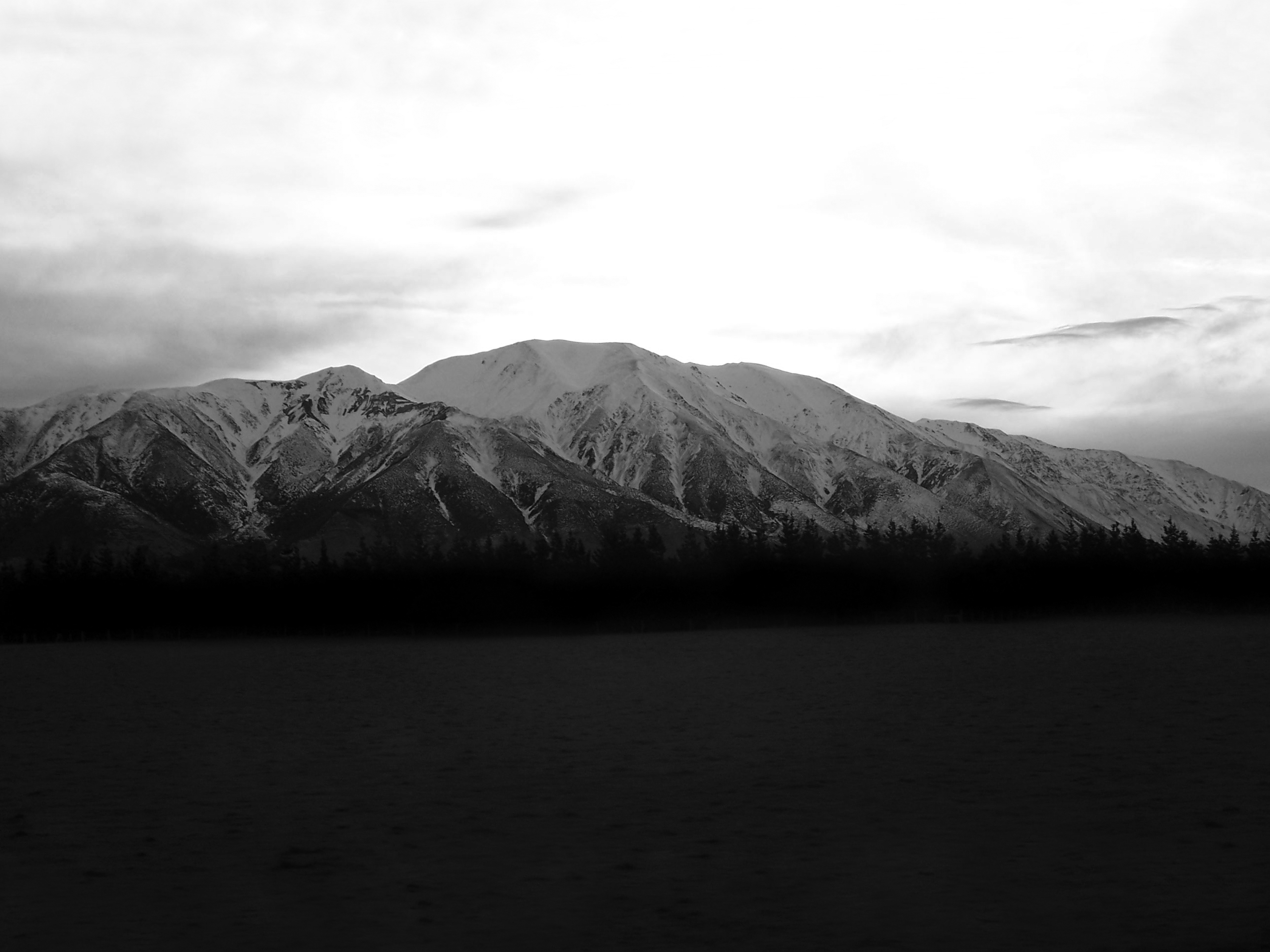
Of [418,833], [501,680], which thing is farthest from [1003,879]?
[501,680]

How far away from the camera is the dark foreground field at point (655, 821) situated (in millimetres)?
15758

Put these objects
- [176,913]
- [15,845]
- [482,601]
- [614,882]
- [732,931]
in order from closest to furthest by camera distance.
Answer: [732,931]
[176,913]
[614,882]
[15,845]
[482,601]

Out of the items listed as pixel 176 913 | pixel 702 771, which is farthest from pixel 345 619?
pixel 176 913

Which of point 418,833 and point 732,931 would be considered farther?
point 418,833

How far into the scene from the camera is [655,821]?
72.7 feet

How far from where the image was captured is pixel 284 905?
16859 millimetres

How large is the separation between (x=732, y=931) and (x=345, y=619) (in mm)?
129177

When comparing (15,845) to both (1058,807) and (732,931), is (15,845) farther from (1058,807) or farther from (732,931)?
(1058,807)

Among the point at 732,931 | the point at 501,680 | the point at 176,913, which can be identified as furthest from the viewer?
the point at 501,680

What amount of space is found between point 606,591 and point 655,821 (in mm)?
116067

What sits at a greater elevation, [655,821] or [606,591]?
[606,591]

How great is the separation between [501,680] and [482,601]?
255 ft

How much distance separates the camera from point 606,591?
138000 millimetres

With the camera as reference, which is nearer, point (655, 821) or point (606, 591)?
point (655, 821)
